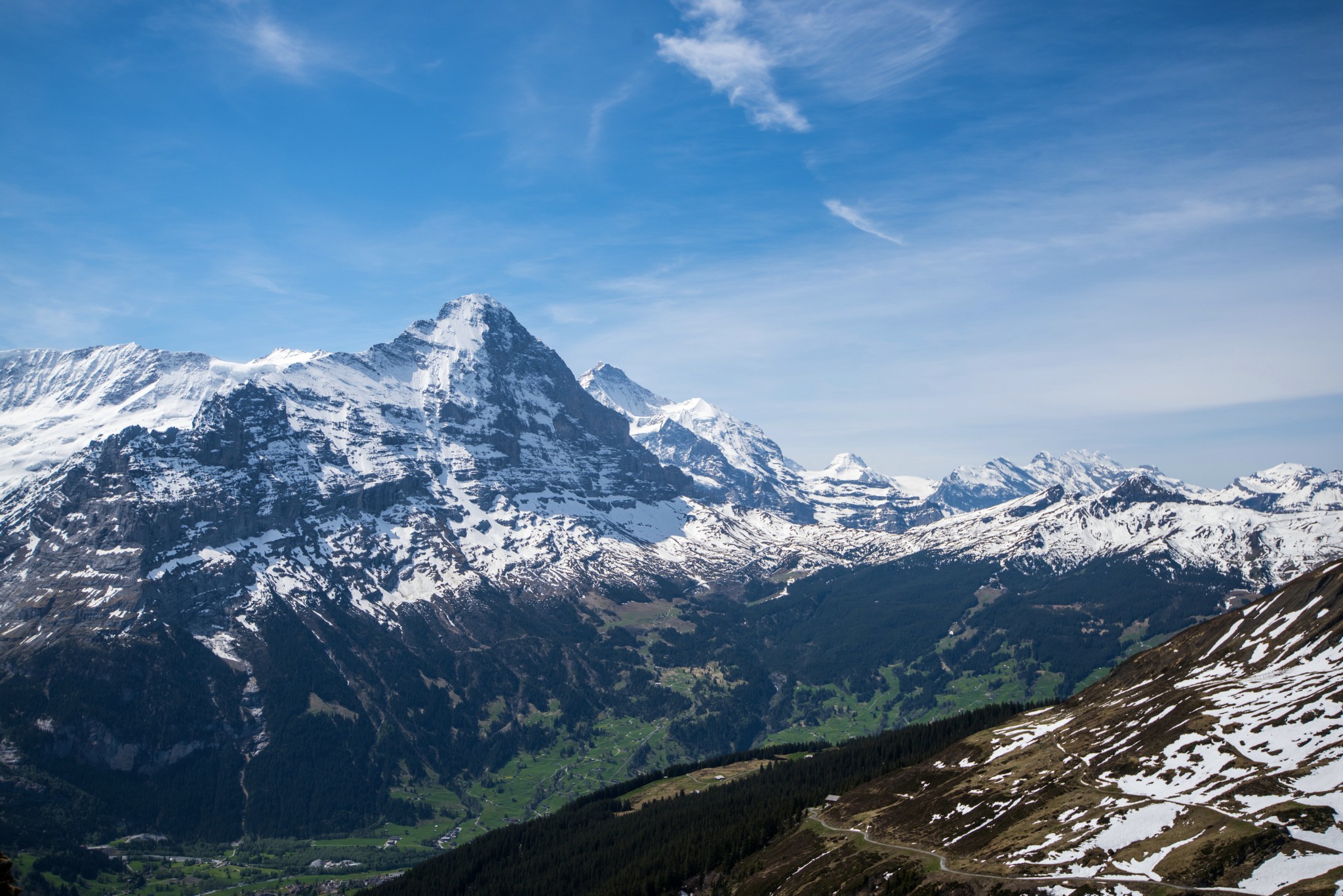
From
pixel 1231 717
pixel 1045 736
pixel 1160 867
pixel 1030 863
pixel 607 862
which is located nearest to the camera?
pixel 1160 867

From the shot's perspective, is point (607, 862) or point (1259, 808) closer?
point (1259, 808)

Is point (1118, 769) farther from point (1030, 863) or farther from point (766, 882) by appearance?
point (766, 882)

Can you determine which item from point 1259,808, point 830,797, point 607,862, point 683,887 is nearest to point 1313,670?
point 1259,808

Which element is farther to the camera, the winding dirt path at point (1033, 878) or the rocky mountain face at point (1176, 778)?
the rocky mountain face at point (1176, 778)

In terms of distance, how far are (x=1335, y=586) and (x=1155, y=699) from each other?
33.6 meters

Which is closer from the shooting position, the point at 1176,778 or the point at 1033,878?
the point at 1033,878

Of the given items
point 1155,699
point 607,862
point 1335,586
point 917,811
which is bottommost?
point 607,862

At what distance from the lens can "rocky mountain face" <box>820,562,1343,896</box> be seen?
324ft

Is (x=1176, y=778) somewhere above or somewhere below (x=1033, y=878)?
above

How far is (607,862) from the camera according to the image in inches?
7820

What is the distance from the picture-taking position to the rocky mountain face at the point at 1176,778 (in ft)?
324

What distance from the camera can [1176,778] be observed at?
121 metres

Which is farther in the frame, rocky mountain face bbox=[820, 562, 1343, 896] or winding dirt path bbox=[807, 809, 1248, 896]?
rocky mountain face bbox=[820, 562, 1343, 896]

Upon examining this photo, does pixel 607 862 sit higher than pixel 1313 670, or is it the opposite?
pixel 1313 670
